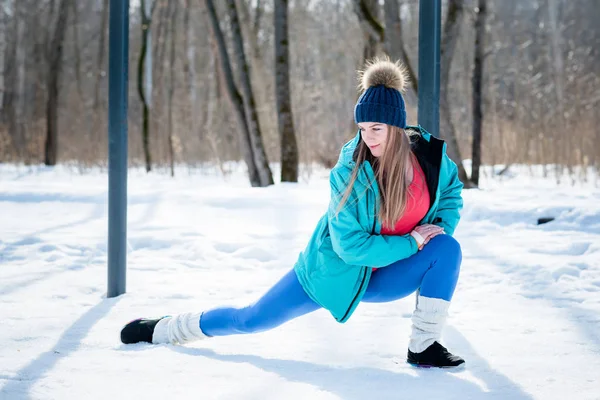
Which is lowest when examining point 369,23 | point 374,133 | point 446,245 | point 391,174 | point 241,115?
point 446,245

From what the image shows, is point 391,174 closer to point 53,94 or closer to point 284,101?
point 284,101

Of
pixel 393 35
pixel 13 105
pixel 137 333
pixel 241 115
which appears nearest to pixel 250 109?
pixel 241 115

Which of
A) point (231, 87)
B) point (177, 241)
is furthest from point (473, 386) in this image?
point (231, 87)

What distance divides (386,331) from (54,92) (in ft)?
53.0

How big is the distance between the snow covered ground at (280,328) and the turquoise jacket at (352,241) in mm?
318

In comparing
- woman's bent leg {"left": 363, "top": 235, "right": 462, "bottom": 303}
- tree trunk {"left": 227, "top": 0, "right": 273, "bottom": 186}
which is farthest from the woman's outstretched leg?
tree trunk {"left": 227, "top": 0, "right": 273, "bottom": 186}

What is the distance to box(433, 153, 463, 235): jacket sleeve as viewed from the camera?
274 centimetres

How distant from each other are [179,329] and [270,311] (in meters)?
0.47

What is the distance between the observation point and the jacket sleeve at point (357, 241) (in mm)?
2445

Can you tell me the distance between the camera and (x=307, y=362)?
110 inches

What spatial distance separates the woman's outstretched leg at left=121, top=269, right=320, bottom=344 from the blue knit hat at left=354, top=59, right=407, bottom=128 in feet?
2.26

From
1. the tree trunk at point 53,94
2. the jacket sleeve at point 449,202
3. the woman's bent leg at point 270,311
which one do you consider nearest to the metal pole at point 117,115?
the woman's bent leg at point 270,311

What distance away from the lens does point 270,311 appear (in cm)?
272

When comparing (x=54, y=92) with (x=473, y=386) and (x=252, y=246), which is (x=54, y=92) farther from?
(x=473, y=386)
